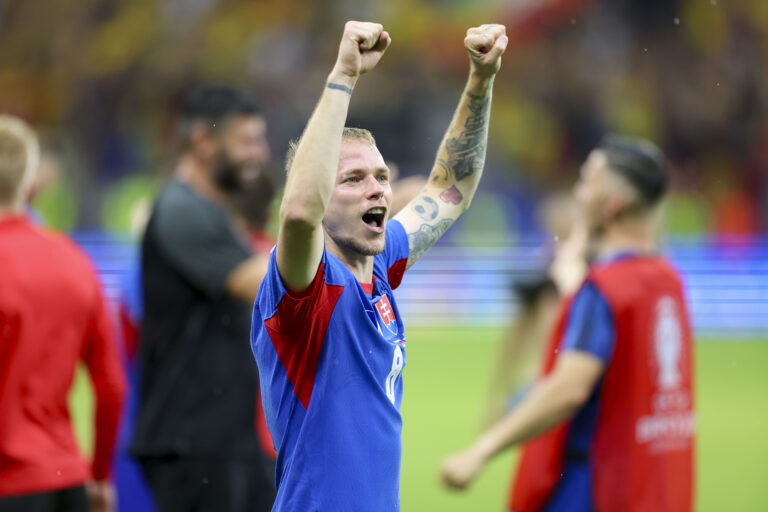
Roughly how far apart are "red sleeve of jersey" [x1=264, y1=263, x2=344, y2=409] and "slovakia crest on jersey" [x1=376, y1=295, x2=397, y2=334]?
0.21m

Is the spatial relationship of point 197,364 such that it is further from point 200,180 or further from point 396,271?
point 396,271

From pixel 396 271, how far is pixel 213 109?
2326 millimetres

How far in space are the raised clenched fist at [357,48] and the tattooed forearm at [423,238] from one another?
0.84 metres

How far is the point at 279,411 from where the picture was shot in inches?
118

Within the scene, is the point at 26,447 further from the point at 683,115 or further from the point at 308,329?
the point at 683,115

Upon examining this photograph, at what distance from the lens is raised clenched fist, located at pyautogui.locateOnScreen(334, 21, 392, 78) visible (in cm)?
280

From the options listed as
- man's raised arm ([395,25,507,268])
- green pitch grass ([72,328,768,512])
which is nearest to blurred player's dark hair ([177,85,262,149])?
man's raised arm ([395,25,507,268])

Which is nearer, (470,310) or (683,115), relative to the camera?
(470,310)

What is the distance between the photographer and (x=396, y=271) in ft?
11.4

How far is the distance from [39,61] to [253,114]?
27566mm

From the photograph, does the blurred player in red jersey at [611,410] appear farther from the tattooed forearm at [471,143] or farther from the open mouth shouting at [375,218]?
the open mouth shouting at [375,218]

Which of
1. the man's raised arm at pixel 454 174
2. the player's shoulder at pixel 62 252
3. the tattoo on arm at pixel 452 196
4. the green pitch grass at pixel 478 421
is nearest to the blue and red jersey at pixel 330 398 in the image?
the man's raised arm at pixel 454 174

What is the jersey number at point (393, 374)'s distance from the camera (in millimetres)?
3094

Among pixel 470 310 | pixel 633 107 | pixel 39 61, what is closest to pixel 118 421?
pixel 470 310
